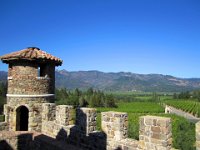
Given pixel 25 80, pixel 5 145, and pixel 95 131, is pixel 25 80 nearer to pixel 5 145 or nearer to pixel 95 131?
pixel 5 145

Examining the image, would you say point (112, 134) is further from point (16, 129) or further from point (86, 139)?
point (16, 129)

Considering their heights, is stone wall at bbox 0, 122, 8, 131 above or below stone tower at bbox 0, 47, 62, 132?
below

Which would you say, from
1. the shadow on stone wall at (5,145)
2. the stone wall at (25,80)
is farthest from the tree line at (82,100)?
the shadow on stone wall at (5,145)

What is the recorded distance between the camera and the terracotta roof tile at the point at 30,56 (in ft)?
37.1

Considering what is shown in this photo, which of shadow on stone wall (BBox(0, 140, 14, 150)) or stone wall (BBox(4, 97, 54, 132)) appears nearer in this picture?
shadow on stone wall (BBox(0, 140, 14, 150))

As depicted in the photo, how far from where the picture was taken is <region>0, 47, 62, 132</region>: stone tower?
11.4 m

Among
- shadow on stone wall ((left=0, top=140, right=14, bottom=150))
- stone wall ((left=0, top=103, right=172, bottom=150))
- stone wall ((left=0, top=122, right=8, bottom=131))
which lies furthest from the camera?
stone wall ((left=0, top=122, right=8, bottom=131))

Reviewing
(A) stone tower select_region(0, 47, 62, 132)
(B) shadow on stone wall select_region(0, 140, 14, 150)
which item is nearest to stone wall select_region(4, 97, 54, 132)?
(A) stone tower select_region(0, 47, 62, 132)

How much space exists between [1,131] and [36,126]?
158 centimetres

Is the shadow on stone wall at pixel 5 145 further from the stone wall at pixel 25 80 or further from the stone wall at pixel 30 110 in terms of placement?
the stone wall at pixel 25 80

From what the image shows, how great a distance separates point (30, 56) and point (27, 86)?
142 centimetres

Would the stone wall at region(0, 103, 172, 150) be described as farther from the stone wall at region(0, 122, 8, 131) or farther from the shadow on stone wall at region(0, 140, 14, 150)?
the stone wall at region(0, 122, 8, 131)

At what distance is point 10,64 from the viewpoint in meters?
12.0

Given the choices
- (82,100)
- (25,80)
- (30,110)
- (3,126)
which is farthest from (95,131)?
(82,100)
